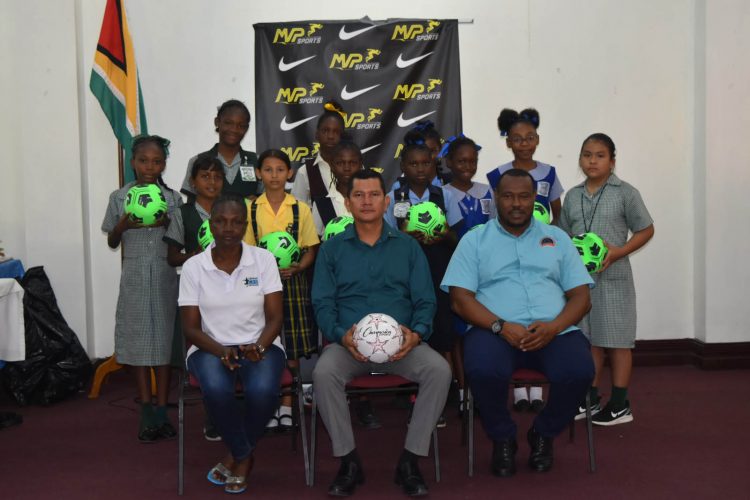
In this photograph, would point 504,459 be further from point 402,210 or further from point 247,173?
point 247,173

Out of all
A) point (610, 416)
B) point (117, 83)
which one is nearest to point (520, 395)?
point (610, 416)

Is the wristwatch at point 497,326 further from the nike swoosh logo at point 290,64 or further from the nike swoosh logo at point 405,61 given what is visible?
the nike swoosh logo at point 290,64

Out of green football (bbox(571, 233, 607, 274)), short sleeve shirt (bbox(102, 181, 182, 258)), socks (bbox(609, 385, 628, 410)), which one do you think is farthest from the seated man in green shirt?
socks (bbox(609, 385, 628, 410))

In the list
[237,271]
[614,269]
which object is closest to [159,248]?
[237,271]

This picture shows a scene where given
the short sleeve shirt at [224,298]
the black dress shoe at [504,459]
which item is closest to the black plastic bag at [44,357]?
the short sleeve shirt at [224,298]

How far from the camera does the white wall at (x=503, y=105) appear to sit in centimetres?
551

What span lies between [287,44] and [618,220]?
110 inches

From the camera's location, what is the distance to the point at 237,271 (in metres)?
3.55

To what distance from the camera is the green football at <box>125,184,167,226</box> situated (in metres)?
3.99

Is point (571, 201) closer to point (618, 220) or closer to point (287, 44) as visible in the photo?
point (618, 220)

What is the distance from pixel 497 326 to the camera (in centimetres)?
356

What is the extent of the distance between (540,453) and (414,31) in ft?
11.2

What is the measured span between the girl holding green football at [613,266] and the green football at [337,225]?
4.49ft

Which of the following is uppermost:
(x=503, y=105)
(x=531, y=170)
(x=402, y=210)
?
(x=503, y=105)
